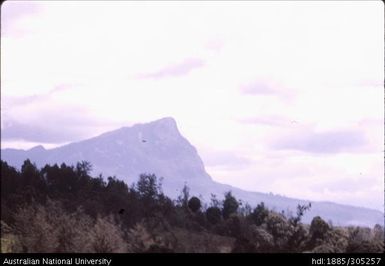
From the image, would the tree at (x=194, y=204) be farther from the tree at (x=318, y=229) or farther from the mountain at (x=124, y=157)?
the tree at (x=318, y=229)

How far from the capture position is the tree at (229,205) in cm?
2627

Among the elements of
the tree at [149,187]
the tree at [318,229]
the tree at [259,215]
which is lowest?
the tree at [318,229]

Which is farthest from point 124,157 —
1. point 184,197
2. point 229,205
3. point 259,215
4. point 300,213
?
point 300,213

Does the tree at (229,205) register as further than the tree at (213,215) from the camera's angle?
Yes

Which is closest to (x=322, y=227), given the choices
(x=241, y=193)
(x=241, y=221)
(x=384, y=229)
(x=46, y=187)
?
(x=384, y=229)

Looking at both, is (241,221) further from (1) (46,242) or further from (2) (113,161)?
(2) (113,161)

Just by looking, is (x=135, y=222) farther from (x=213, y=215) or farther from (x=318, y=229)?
(x=318, y=229)

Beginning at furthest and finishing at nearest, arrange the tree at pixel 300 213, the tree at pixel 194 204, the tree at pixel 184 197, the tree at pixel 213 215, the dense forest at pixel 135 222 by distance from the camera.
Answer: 1. the tree at pixel 184 197
2. the tree at pixel 194 204
3. the tree at pixel 213 215
4. the tree at pixel 300 213
5. the dense forest at pixel 135 222

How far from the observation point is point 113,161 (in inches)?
1356

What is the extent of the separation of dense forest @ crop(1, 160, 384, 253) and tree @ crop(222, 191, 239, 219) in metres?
0.05

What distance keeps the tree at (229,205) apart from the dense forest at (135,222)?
0.05 metres

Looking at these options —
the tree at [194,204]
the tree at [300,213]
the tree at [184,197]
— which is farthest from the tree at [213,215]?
the tree at [300,213]

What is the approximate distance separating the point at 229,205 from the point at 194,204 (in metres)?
1.76
